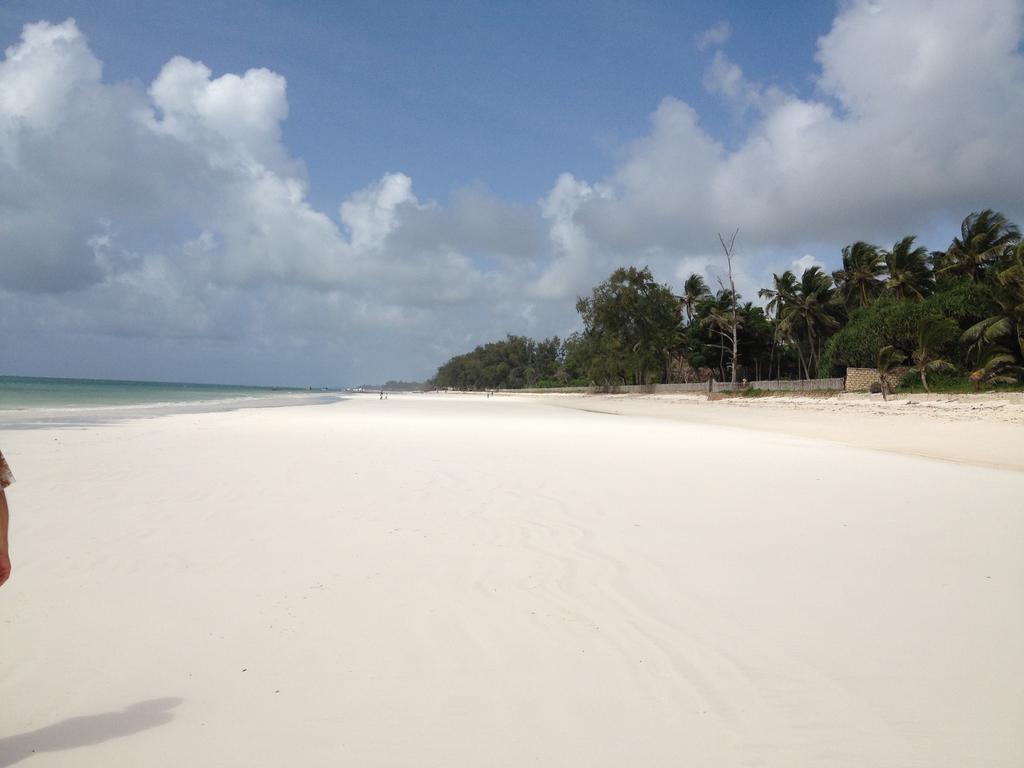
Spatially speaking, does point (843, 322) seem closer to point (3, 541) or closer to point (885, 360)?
point (885, 360)

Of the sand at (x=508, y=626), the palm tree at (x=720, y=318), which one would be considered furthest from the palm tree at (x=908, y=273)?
the sand at (x=508, y=626)

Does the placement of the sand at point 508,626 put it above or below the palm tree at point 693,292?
below

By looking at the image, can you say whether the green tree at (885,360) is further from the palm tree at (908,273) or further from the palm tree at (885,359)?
the palm tree at (908,273)

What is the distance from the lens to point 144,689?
2.68 m

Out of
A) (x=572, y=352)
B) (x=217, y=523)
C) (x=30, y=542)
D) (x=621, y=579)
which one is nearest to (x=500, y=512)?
(x=621, y=579)

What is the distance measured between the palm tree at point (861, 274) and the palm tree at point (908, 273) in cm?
362

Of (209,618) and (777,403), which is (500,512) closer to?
(209,618)

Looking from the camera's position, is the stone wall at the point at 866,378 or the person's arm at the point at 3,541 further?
the stone wall at the point at 866,378

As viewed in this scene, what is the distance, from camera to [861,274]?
4606cm

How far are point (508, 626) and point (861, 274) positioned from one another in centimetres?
5144

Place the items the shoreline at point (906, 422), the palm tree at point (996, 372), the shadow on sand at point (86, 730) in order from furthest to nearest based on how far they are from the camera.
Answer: the palm tree at point (996, 372) → the shoreline at point (906, 422) → the shadow on sand at point (86, 730)

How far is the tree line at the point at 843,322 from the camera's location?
90.5ft

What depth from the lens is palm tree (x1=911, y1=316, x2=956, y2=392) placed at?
26.8 meters

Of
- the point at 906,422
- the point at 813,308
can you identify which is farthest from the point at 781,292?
the point at 906,422
